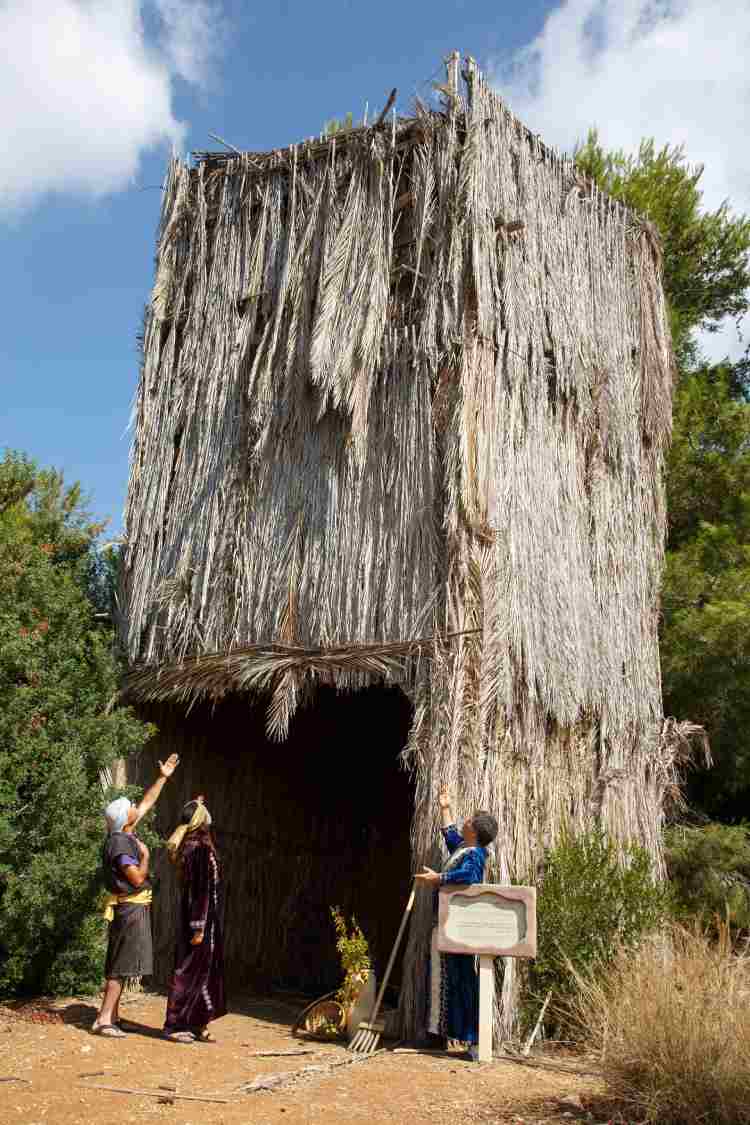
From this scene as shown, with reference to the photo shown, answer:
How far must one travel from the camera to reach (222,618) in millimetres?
9492

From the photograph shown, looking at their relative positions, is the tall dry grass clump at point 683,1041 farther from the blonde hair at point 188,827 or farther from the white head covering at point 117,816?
the white head covering at point 117,816

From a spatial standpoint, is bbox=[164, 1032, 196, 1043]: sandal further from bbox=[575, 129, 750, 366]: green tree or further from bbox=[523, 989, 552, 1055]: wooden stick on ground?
bbox=[575, 129, 750, 366]: green tree

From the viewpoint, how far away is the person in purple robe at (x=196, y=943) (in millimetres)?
7574

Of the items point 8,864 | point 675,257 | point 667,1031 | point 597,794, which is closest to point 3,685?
point 8,864

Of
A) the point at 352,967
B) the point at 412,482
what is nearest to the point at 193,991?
the point at 352,967

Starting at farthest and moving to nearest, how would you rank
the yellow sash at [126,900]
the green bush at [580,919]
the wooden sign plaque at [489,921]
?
the green bush at [580,919] → the yellow sash at [126,900] → the wooden sign plaque at [489,921]

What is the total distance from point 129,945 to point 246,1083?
4.81 feet

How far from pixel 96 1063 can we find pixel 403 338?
5.48m

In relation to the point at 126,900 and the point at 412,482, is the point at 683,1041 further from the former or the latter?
the point at 412,482

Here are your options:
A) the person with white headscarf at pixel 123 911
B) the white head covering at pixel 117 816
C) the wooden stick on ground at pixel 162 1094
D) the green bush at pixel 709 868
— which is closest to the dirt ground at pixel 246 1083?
the wooden stick on ground at pixel 162 1094

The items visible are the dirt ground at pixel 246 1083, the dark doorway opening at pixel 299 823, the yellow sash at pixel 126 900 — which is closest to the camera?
the dirt ground at pixel 246 1083

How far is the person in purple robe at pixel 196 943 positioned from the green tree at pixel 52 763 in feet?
3.89

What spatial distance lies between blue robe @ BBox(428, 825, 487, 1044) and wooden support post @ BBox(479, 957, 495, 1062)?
0.16 m

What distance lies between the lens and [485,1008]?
7.07 m
